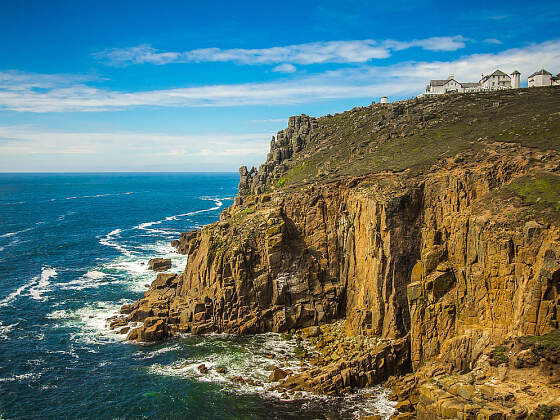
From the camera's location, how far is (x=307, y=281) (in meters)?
52.7

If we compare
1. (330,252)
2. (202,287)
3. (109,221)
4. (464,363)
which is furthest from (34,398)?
(109,221)

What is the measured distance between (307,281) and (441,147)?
2419cm

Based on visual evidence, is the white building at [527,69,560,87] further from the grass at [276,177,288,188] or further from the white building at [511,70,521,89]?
the grass at [276,177,288,188]

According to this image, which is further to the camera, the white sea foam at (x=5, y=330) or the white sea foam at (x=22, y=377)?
the white sea foam at (x=5, y=330)

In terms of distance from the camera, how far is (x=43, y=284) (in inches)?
2741

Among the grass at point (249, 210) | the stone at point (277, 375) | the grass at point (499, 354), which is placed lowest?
the stone at point (277, 375)

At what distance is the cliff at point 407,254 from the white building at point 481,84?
12.2m

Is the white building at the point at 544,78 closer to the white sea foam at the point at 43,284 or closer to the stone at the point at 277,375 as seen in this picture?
the stone at the point at 277,375

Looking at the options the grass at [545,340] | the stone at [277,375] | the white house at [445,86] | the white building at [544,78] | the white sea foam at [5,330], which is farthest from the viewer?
the white house at [445,86]

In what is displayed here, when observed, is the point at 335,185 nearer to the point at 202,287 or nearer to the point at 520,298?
the point at 202,287

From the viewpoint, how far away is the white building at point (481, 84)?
83.2 metres

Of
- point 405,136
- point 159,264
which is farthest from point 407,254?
point 159,264

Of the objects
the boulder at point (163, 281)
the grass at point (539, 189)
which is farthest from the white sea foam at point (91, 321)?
the grass at point (539, 189)

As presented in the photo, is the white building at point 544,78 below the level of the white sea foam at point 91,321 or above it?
above
